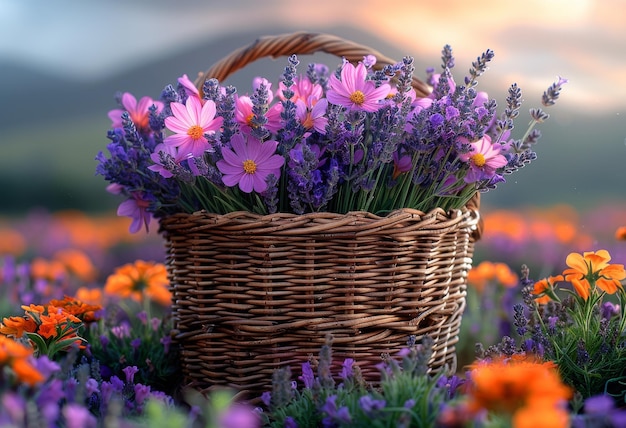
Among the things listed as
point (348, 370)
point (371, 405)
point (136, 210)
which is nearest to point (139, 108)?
point (136, 210)

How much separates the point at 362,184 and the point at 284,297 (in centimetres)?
26

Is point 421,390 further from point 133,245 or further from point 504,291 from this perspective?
point 133,245

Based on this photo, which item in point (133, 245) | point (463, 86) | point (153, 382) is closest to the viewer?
point (463, 86)

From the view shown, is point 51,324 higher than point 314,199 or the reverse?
the reverse

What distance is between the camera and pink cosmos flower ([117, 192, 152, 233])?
4.62ft

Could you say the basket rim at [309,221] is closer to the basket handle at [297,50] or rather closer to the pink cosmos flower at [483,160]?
the pink cosmos flower at [483,160]

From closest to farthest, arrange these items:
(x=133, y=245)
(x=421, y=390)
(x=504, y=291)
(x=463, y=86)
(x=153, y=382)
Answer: (x=421, y=390), (x=463, y=86), (x=153, y=382), (x=504, y=291), (x=133, y=245)

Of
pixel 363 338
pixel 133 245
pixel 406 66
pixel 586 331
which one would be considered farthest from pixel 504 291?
pixel 133 245

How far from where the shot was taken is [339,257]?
4.08 feet

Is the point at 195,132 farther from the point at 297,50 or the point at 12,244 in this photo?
the point at 12,244

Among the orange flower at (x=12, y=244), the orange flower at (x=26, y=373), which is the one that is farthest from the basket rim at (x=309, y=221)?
the orange flower at (x=12, y=244)

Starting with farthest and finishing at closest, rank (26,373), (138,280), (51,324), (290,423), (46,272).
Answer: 1. (46,272)
2. (138,280)
3. (51,324)
4. (290,423)
5. (26,373)

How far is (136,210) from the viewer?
1.42m

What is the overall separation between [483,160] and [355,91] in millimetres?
270
